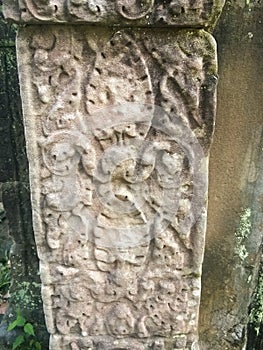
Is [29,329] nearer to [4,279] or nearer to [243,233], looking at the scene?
[4,279]

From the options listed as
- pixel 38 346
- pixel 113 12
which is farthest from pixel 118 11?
pixel 38 346

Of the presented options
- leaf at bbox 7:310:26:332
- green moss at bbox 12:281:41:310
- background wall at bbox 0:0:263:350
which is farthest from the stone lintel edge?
leaf at bbox 7:310:26:332

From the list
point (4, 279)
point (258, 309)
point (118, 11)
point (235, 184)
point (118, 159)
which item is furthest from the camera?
point (4, 279)

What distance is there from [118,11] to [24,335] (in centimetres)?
148

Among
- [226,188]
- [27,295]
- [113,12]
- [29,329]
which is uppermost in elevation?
[113,12]

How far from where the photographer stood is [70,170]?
1424mm

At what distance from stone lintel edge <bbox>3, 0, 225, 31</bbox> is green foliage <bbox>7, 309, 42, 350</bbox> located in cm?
133

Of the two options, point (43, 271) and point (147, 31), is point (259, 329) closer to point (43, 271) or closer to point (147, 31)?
point (43, 271)

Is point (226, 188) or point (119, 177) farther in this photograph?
point (226, 188)

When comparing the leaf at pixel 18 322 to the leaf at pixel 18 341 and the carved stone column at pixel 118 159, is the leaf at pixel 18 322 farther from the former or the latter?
the carved stone column at pixel 118 159

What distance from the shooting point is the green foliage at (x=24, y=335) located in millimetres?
2047

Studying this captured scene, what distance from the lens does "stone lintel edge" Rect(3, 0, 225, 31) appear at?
1.21 meters

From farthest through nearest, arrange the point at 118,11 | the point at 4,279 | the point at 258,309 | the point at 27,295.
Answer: the point at 4,279, the point at 27,295, the point at 258,309, the point at 118,11

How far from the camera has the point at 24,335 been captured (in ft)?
6.85
